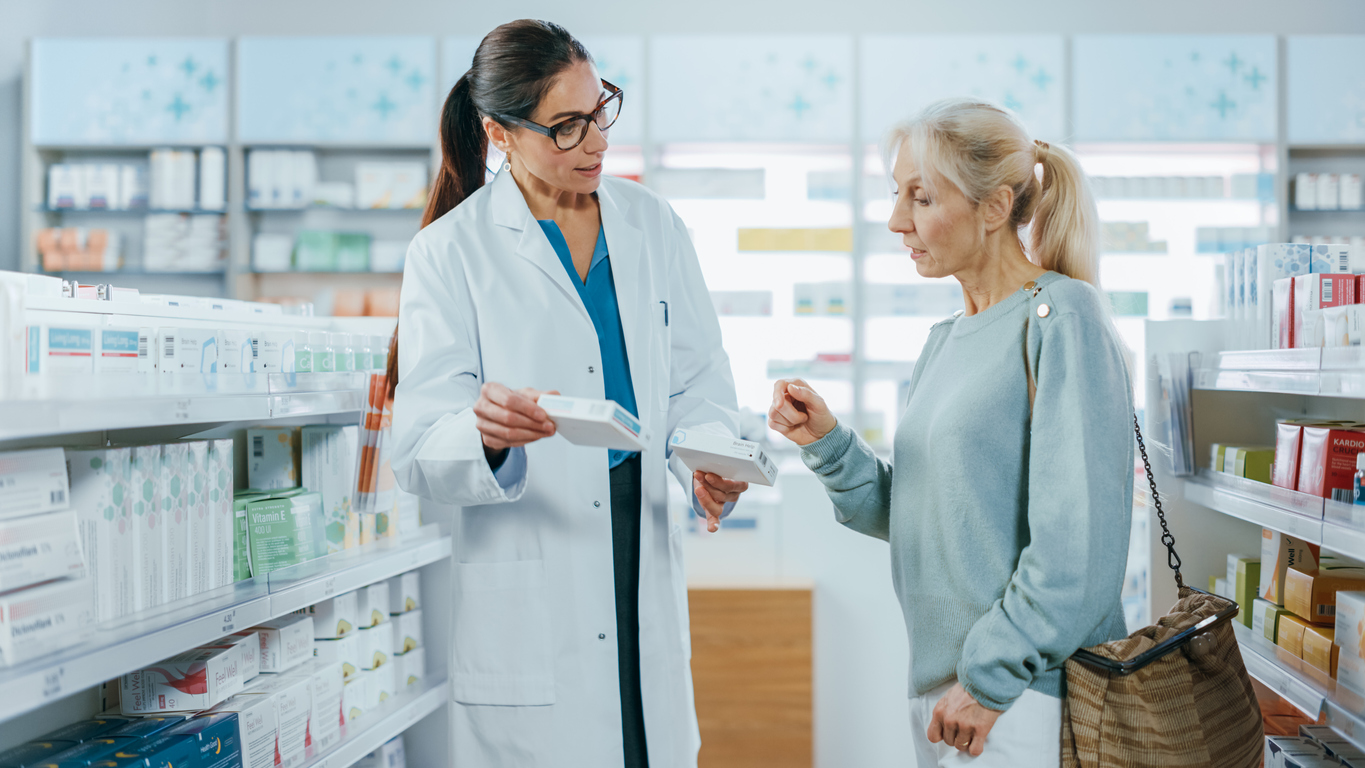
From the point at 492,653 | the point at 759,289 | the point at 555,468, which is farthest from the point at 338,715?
the point at 759,289

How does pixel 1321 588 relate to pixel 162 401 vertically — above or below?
below

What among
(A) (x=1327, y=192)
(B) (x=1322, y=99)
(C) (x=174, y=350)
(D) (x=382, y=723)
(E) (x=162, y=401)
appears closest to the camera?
(E) (x=162, y=401)

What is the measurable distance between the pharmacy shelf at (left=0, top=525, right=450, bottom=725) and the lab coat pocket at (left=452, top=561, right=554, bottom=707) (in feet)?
1.49

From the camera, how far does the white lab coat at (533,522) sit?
1.41 metres

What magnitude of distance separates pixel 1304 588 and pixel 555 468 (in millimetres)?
1729

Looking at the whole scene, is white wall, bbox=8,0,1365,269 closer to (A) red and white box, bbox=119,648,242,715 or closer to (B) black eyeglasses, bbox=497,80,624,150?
(B) black eyeglasses, bbox=497,80,624,150

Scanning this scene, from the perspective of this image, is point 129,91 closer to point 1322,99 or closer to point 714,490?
point 714,490

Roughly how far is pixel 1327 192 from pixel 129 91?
21.5 ft

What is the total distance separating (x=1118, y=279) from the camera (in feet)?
15.8

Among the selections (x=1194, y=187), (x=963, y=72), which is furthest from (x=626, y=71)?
(x=1194, y=187)

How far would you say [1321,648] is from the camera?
1.86 metres

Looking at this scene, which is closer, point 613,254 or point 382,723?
point 613,254

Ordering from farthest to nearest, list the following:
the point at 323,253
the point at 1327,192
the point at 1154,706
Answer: the point at 323,253 < the point at 1327,192 < the point at 1154,706

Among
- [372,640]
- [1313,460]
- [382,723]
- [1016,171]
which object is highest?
[1016,171]
